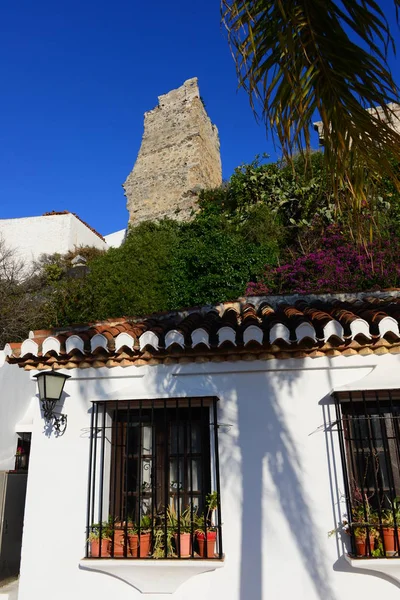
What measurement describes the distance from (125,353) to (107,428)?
3.00 ft

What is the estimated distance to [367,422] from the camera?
4.60 meters

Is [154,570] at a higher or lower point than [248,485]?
lower

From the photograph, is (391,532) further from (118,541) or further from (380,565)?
(118,541)

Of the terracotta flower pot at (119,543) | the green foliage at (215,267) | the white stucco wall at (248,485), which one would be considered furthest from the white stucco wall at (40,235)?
the terracotta flower pot at (119,543)

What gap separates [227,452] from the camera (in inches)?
186

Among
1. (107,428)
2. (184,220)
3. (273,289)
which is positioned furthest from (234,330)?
(184,220)

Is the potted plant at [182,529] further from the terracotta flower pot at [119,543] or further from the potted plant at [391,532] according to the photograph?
the potted plant at [391,532]

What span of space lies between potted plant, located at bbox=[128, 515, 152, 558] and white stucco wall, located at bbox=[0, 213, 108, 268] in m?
17.8

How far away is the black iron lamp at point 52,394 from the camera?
4836mm

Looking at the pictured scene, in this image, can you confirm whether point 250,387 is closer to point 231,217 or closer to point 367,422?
point 367,422

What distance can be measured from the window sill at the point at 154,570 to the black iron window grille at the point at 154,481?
0.10 metres

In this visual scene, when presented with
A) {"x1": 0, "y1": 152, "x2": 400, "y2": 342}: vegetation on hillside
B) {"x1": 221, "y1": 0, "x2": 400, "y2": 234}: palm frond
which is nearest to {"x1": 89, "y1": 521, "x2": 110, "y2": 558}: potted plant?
{"x1": 221, "y1": 0, "x2": 400, "y2": 234}: palm frond

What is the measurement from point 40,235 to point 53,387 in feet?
59.3

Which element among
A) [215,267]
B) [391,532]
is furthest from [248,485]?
[215,267]
